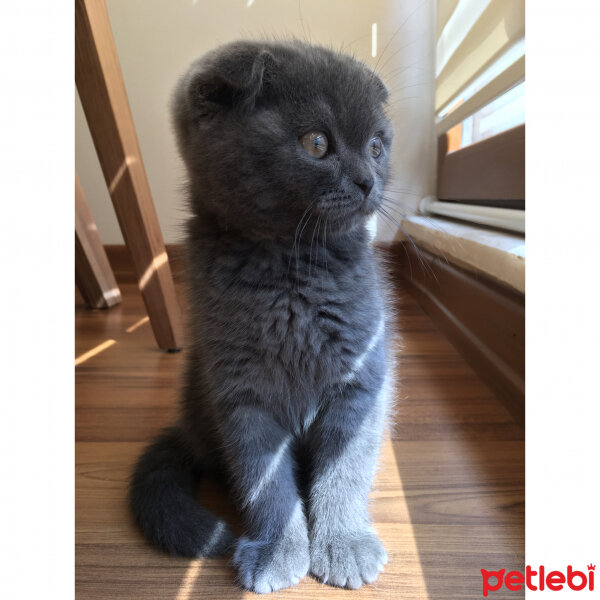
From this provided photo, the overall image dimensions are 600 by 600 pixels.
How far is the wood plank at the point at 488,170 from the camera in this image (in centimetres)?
125

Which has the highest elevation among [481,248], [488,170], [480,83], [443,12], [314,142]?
[443,12]

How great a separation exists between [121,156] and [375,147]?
720 millimetres

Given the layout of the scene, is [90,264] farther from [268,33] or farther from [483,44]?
[483,44]

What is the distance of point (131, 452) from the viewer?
102 cm

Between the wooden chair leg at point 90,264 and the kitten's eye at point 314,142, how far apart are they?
A: 4.64 feet

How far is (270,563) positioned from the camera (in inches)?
27.3

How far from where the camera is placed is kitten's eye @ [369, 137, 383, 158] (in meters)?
0.74

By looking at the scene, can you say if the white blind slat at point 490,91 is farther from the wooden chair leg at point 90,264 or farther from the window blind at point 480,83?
the wooden chair leg at point 90,264

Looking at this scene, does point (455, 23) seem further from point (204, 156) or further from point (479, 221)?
point (204, 156)

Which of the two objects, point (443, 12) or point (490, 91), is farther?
point (443, 12)

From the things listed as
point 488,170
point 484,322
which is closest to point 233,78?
point 484,322
